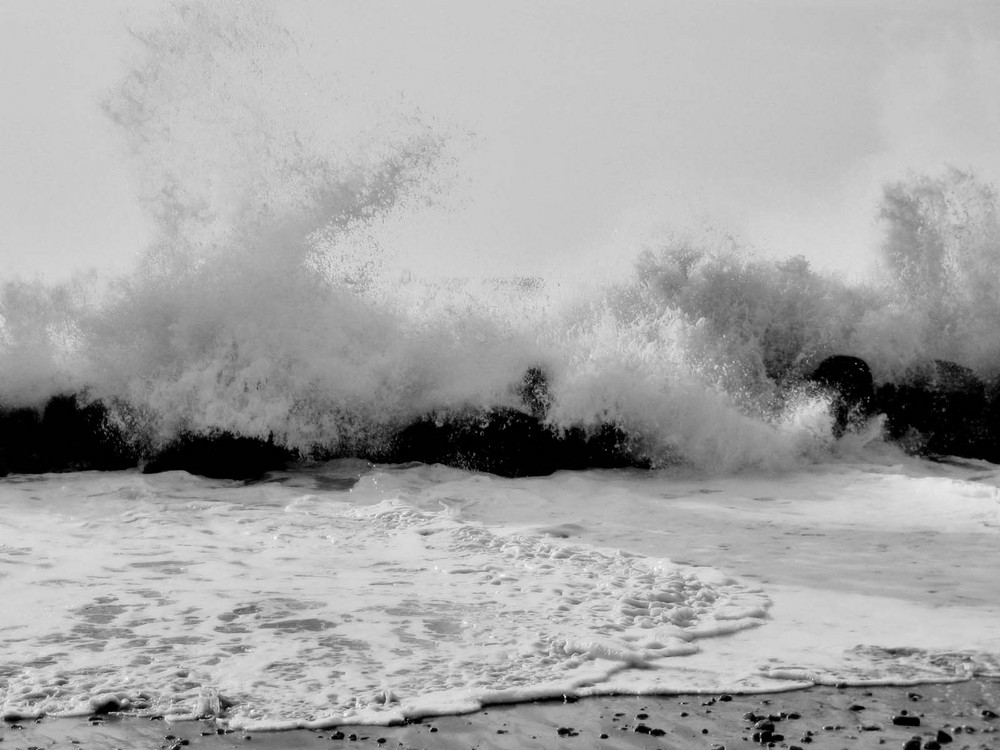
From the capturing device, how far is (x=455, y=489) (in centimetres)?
770

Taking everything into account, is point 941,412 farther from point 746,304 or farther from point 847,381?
point 746,304

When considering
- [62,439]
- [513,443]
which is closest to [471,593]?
[513,443]

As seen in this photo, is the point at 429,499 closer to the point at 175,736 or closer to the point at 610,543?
the point at 610,543

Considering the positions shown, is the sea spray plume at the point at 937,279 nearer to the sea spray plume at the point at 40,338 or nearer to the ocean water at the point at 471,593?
the ocean water at the point at 471,593

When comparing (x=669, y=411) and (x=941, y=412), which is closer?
(x=669, y=411)

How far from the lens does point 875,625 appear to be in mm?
4188

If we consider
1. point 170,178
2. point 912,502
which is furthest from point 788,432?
point 170,178

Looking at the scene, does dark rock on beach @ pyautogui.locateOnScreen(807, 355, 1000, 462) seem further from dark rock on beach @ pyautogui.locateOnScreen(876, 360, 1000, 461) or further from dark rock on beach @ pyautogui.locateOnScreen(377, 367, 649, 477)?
dark rock on beach @ pyautogui.locateOnScreen(377, 367, 649, 477)

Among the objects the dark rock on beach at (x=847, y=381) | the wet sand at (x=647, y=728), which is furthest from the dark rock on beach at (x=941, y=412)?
the wet sand at (x=647, y=728)

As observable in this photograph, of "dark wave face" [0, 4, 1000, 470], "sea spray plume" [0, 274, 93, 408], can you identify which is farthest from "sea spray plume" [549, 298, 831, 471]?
"sea spray plume" [0, 274, 93, 408]

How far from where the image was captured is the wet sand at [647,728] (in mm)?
3033

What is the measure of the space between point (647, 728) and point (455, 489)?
4630 millimetres

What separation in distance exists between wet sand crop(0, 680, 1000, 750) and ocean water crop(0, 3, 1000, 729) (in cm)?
11

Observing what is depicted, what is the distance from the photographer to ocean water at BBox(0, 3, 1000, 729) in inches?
149
